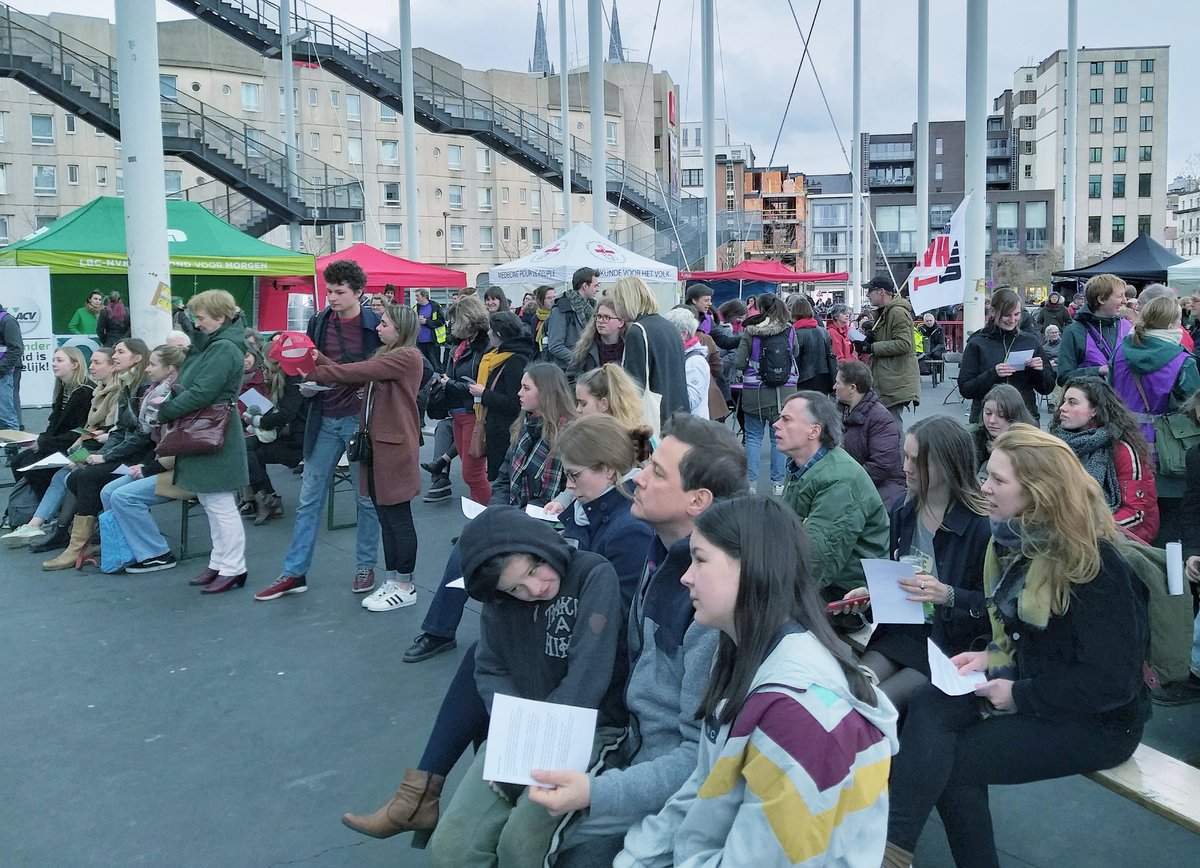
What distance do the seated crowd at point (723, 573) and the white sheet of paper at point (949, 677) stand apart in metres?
0.05

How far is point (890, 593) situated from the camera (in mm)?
3215

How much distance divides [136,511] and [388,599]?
2210mm

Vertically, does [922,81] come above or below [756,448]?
above

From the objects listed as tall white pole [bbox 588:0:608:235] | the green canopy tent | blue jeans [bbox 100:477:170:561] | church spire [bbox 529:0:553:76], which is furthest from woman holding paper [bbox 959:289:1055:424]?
church spire [bbox 529:0:553:76]

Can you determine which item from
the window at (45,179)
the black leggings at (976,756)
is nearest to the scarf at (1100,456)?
the black leggings at (976,756)

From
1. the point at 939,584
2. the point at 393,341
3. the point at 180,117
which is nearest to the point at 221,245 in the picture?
the point at 180,117

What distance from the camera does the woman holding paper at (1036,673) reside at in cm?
272

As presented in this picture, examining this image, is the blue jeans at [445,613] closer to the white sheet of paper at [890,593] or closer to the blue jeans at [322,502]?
the blue jeans at [322,502]

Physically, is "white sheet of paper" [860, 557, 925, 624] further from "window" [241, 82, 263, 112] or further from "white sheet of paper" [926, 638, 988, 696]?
"window" [241, 82, 263, 112]

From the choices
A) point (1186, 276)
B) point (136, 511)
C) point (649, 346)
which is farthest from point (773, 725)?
point (1186, 276)

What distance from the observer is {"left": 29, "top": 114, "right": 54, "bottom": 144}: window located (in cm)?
4725

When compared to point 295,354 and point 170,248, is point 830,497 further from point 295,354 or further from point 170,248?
point 170,248

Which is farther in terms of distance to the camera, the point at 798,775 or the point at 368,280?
the point at 368,280

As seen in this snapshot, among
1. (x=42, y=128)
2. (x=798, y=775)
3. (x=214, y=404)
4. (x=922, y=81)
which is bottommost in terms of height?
(x=798, y=775)
